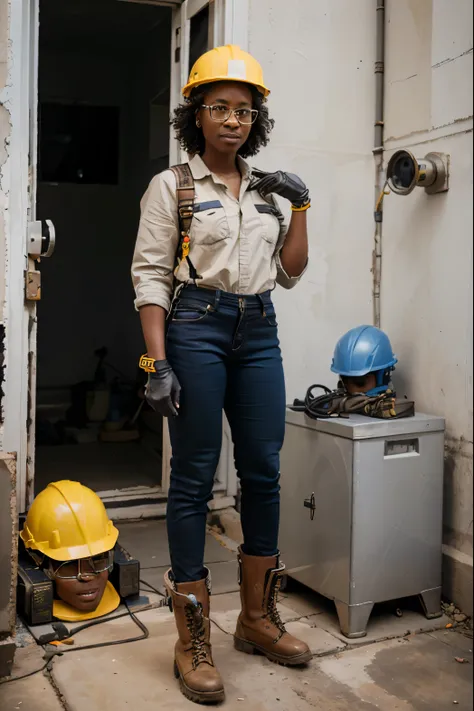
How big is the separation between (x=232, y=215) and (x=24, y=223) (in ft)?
4.26

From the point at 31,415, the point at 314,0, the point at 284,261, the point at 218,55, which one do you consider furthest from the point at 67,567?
the point at 314,0

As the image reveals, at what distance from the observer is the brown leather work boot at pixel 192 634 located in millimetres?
2418

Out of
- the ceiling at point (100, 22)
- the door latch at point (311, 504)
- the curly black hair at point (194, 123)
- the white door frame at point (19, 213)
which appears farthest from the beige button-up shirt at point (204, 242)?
the ceiling at point (100, 22)

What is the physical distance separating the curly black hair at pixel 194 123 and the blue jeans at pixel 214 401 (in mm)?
497

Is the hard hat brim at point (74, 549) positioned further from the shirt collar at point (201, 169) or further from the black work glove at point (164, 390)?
the shirt collar at point (201, 169)

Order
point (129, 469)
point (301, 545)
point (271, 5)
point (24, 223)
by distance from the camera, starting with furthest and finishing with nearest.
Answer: point (129, 469), point (271, 5), point (24, 223), point (301, 545)

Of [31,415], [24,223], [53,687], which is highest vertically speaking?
[24,223]

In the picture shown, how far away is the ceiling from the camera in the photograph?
239 inches

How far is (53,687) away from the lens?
8.11 ft

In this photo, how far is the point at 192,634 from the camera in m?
2.46

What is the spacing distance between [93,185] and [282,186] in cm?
510

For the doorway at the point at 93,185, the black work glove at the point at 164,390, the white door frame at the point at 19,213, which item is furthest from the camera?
the doorway at the point at 93,185

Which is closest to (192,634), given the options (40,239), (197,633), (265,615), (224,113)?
(197,633)

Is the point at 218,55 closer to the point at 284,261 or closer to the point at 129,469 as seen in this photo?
the point at 284,261
